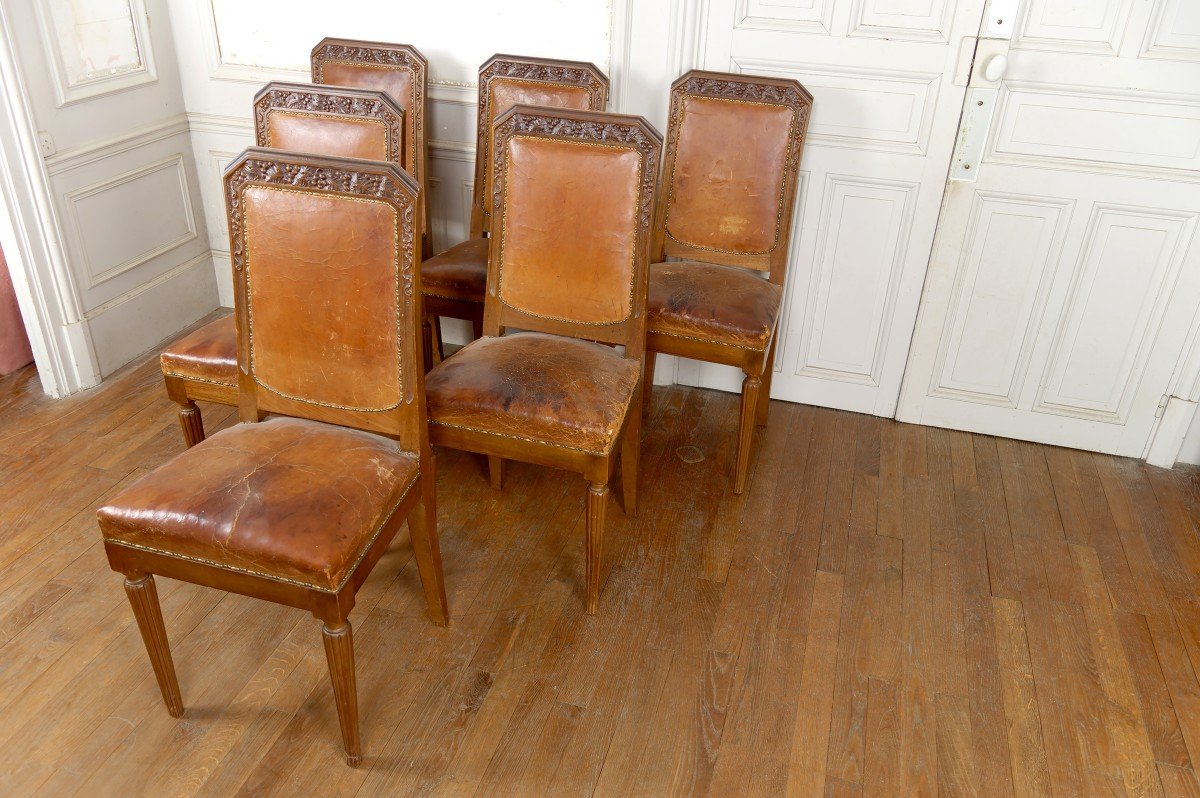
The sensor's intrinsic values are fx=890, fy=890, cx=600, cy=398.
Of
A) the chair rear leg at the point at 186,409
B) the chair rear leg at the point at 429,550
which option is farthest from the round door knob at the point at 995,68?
the chair rear leg at the point at 186,409

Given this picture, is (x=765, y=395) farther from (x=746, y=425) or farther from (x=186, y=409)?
(x=186, y=409)

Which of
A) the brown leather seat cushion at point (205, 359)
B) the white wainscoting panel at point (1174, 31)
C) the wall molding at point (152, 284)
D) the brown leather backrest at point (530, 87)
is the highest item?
the white wainscoting panel at point (1174, 31)

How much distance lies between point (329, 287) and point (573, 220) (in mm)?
639

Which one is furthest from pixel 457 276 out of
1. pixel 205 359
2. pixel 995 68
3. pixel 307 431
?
pixel 995 68

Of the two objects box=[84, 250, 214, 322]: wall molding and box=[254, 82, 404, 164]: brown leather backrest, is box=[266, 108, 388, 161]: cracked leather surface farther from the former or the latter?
box=[84, 250, 214, 322]: wall molding

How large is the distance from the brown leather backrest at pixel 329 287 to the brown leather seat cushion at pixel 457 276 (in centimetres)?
89

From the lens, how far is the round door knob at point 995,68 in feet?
8.06

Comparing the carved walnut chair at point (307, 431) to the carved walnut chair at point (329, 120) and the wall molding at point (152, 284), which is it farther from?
the wall molding at point (152, 284)

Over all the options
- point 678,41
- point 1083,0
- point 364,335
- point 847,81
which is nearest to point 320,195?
point 364,335

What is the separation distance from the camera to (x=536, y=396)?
6.49 feet

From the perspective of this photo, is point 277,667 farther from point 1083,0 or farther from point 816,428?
point 1083,0

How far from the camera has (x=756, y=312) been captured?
246 cm

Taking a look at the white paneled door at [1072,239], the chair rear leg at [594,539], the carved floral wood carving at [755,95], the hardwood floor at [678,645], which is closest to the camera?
the hardwood floor at [678,645]

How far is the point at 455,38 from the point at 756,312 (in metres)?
1.39
